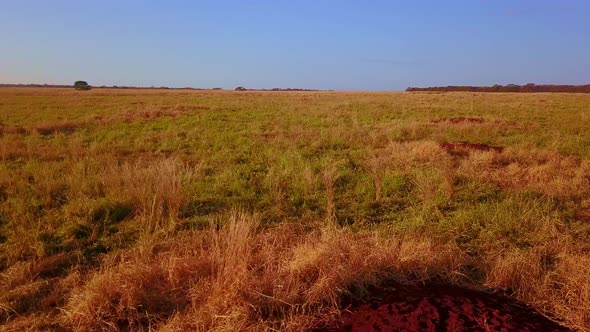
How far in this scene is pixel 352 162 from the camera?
9.26m

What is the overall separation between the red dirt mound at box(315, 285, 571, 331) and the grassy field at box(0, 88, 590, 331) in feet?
0.69

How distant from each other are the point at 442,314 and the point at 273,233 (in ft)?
7.05

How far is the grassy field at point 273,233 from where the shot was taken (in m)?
3.41

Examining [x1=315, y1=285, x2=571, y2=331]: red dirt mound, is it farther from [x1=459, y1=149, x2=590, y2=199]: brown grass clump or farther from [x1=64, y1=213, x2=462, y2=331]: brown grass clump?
[x1=459, y1=149, x2=590, y2=199]: brown grass clump

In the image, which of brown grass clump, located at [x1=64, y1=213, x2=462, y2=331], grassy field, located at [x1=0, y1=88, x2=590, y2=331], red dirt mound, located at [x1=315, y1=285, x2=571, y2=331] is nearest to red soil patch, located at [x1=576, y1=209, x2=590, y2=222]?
grassy field, located at [x1=0, y1=88, x2=590, y2=331]

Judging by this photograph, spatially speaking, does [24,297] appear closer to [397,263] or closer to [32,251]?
[32,251]

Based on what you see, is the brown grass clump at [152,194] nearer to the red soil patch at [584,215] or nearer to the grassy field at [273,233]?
the grassy field at [273,233]

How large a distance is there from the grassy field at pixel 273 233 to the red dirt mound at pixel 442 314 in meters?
0.21

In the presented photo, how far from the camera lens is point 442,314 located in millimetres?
3061

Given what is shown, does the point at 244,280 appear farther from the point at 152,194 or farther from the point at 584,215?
the point at 584,215

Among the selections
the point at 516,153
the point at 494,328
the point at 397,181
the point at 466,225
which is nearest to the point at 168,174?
the point at 397,181

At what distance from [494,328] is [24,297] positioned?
3819 mm

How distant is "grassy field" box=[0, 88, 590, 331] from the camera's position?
3414mm

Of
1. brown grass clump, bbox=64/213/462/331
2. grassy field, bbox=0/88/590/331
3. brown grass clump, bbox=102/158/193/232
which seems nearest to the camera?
brown grass clump, bbox=64/213/462/331
